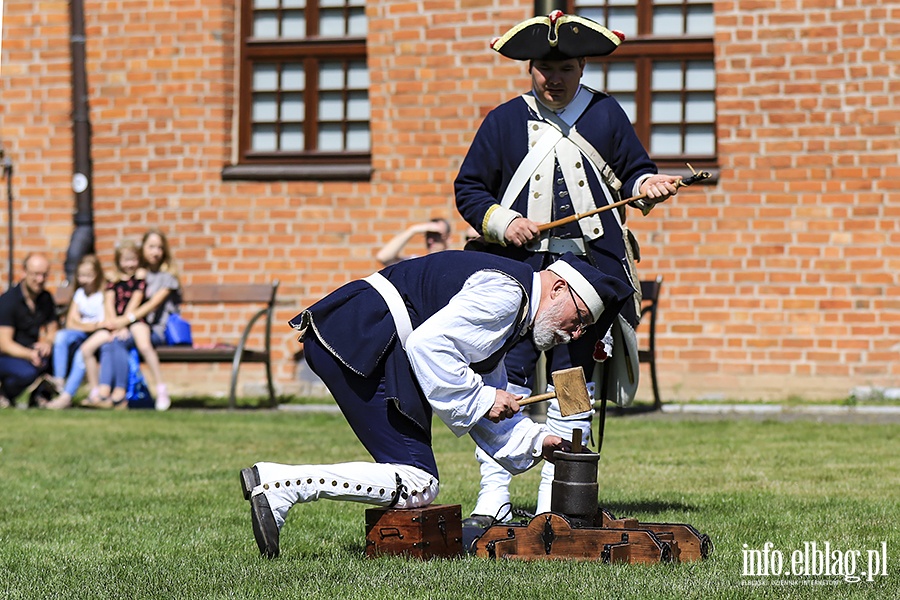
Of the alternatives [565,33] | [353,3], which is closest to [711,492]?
[565,33]

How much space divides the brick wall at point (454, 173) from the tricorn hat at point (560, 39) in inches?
258

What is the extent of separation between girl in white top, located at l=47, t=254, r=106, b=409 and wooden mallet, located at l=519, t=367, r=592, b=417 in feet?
27.0

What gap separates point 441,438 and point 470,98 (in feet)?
13.3

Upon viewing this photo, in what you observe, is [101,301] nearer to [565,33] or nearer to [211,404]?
[211,404]

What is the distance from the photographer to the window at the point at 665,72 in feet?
42.7

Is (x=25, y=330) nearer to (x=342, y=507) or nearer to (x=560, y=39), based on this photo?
(x=342, y=507)

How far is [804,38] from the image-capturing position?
12.4m

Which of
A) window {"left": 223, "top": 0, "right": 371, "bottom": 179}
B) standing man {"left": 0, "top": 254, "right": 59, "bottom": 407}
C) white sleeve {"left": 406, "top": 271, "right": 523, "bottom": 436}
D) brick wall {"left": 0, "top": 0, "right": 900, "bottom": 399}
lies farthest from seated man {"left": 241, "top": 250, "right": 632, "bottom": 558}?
window {"left": 223, "top": 0, "right": 371, "bottom": 179}

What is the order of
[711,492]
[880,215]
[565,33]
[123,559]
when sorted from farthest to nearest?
[880,215], [711,492], [565,33], [123,559]

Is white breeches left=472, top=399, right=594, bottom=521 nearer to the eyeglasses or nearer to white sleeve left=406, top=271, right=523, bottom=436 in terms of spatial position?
the eyeglasses

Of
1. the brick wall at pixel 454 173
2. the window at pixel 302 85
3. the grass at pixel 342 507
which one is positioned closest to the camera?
the grass at pixel 342 507

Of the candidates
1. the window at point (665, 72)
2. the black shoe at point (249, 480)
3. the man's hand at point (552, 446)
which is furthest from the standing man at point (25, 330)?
the man's hand at point (552, 446)

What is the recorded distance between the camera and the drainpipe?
13.8m

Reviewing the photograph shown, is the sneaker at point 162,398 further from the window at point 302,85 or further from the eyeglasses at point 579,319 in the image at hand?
the eyeglasses at point 579,319
